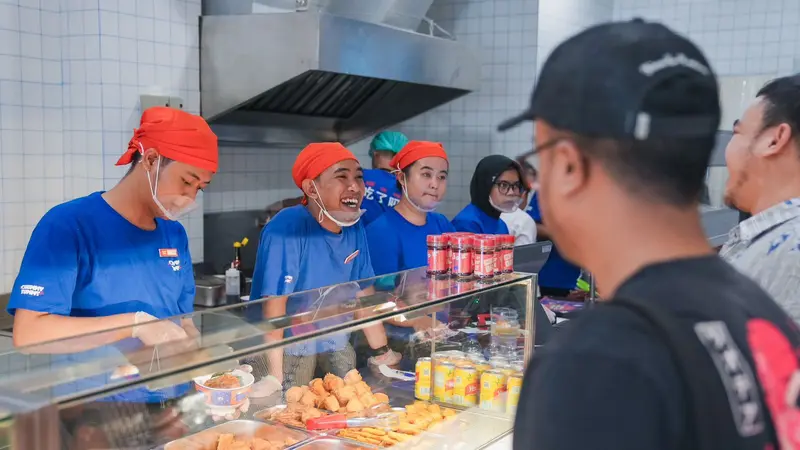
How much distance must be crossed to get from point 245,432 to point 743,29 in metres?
5.77

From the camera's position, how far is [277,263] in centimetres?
286

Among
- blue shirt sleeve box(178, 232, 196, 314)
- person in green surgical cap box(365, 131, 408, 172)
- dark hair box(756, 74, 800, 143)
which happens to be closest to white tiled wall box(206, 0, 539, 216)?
person in green surgical cap box(365, 131, 408, 172)

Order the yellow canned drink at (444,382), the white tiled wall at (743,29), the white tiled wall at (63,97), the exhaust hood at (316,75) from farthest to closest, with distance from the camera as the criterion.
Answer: the white tiled wall at (743,29) → the exhaust hood at (316,75) → the white tiled wall at (63,97) → the yellow canned drink at (444,382)

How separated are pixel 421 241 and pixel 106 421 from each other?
2.17 m

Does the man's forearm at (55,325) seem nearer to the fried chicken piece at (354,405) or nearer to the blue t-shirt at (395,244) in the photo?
the fried chicken piece at (354,405)

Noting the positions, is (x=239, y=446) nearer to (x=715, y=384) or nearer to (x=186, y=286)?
(x=186, y=286)

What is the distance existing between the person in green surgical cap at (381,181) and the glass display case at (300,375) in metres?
2.01

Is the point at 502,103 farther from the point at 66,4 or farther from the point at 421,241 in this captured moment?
the point at 66,4

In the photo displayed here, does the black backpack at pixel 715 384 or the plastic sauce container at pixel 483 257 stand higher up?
the black backpack at pixel 715 384

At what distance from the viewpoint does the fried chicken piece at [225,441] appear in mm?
1907

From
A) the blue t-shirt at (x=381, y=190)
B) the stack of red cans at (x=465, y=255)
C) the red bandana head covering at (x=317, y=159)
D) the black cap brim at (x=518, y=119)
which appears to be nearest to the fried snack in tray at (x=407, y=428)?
the stack of red cans at (x=465, y=255)

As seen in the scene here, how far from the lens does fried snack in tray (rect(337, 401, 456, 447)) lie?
6.81ft

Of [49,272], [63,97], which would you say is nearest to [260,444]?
[49,272]

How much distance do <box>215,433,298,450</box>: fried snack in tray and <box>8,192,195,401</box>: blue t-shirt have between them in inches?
19.4
